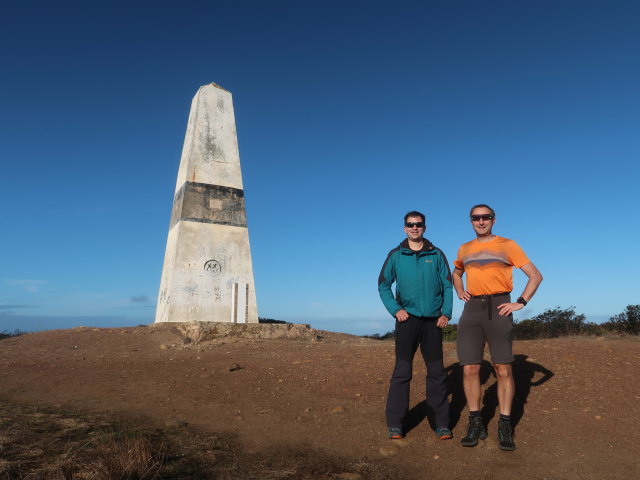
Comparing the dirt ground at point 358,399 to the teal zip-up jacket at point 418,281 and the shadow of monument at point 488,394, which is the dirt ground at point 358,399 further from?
the teal zip-up jacket at point 418,281

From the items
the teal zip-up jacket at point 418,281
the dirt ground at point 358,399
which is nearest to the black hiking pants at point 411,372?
the teal zip-up jacket at point 418,281

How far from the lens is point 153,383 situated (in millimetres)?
6957

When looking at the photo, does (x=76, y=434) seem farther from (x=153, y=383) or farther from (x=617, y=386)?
(x=617, y=386)

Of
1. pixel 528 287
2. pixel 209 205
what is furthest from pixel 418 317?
pixel 209 205

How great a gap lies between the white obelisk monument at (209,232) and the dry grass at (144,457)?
9.00 m

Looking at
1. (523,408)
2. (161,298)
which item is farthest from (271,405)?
(161,298)

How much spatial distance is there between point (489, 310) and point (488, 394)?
1804 millimetres

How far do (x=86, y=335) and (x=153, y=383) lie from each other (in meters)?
6.57

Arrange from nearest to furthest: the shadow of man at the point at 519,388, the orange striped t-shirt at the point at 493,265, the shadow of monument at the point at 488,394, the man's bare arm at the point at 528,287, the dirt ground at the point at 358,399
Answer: the dirt ground at the point at 358,399
the man's bare arm at the point at 528,287
the orange striped t-shirt at the point at 493,265
the shadow of monument at the point at 488,394
the shadow of man at the point at 519,388

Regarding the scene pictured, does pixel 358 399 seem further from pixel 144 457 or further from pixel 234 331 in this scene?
pixel 234 331

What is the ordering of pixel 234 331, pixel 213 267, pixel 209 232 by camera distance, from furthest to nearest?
pixel 209 232
pixel 213 267
pixel 234 331

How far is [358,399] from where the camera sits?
5762mm

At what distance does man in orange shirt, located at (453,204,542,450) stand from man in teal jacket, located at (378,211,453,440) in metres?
0.21

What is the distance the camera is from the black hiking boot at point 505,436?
4.09 metres
